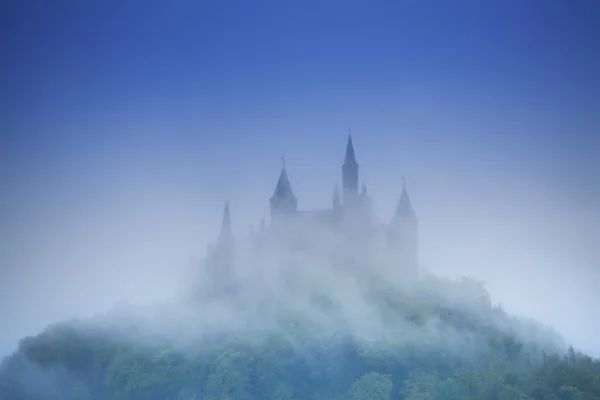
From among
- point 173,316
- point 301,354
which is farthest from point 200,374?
point 173,316

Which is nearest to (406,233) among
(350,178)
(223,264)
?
(350,178)

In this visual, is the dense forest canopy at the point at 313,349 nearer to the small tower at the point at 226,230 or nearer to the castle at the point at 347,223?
the castle at the point at 347,223

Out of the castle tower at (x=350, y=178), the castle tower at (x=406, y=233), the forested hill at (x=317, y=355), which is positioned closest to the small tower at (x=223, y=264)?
the forested hill at (x=317, y=355)

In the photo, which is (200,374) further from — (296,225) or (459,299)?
(459,299)

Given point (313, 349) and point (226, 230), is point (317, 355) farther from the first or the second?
point (226, 230)

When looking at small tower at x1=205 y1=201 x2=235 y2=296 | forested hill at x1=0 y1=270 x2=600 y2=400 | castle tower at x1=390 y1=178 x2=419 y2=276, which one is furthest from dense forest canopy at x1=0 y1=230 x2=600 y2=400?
castle tower at x1=390 y1=178 x2=419 y2=276

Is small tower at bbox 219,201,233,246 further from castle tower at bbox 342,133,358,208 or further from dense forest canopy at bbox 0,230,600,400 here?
castle tower at bbox 342,133,358,208
